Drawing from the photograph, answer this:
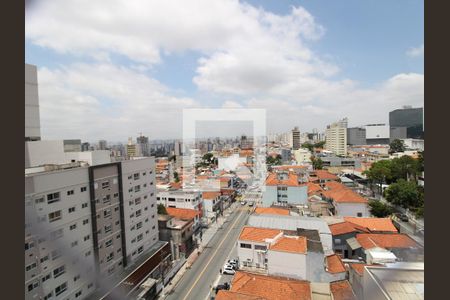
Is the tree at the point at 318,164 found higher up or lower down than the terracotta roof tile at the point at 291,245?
higher up

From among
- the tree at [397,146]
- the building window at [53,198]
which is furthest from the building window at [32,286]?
the tree at [397,146]

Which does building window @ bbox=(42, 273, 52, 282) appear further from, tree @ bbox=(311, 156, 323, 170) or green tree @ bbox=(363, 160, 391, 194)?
tree @ bbox=(311, 156, 323, 170)

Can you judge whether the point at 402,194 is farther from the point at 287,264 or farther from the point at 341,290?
the point at 287,264

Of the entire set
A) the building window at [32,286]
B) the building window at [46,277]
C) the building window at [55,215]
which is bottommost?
the building window at [32,286]

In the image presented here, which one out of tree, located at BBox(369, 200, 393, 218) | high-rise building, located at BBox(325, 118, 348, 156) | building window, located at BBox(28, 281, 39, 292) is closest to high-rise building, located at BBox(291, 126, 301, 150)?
high-rise building, located at BBox(325, 118, 348, 156)

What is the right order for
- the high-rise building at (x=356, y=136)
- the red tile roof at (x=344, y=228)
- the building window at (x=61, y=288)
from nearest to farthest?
1. the building window at (x=61, y=288)
2. the red tile roof at (x=344, y=228)
3. the high-rise building at (x=356, y=136)

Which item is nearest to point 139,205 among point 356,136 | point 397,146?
point 397,146

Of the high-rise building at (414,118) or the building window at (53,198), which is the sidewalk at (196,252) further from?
the high-rise building at (414,118)
